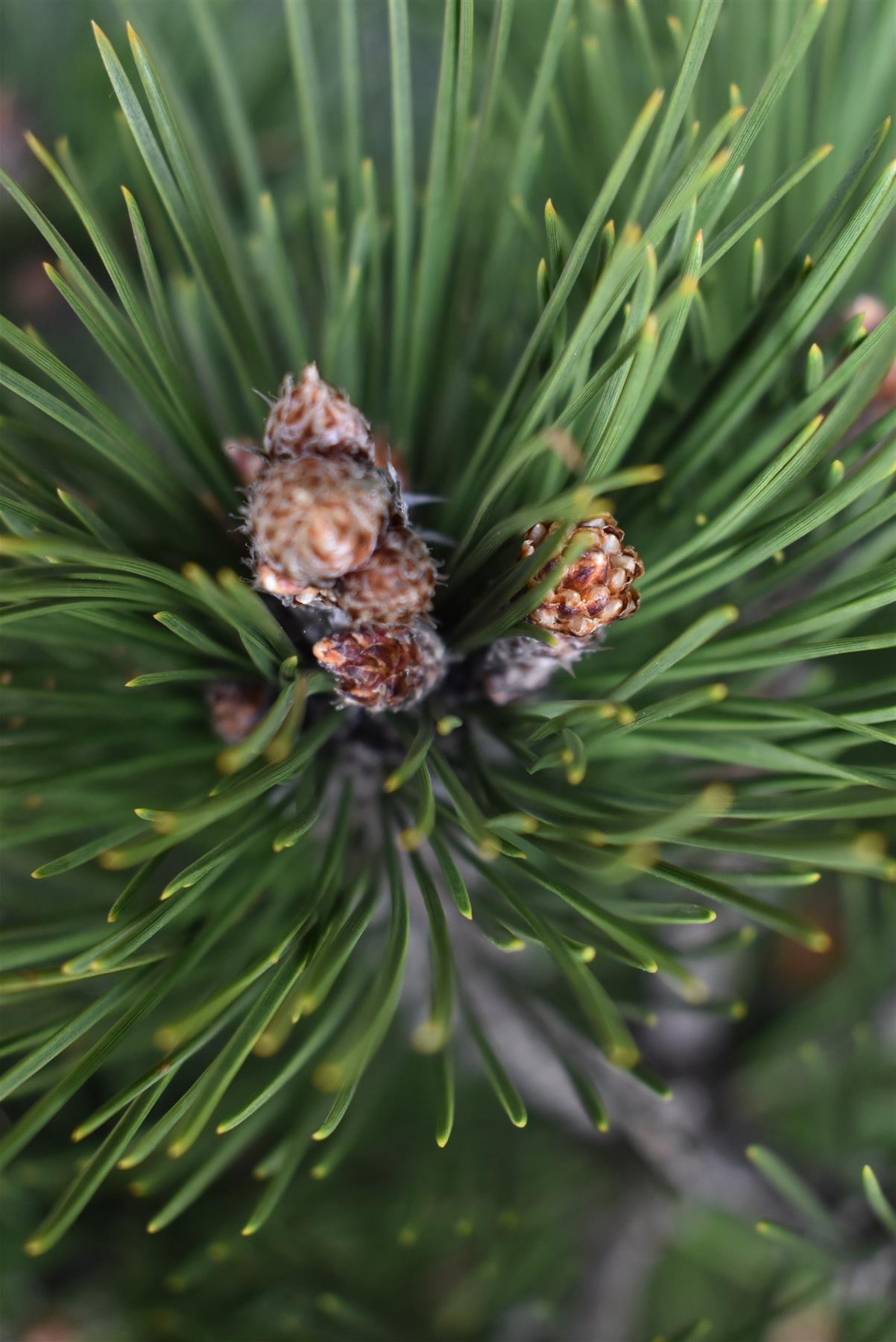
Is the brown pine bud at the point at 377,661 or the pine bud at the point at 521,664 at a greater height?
the brown pine bud at the point at 377,661

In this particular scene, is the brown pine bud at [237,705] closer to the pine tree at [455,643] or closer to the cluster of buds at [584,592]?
the pine tree at [455,643]

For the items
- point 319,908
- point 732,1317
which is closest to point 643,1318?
point 732,1317

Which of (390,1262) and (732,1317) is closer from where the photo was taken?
(390,1262)

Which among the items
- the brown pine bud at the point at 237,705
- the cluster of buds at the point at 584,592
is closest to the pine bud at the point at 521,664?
the cluster of buds at the point at 584,592

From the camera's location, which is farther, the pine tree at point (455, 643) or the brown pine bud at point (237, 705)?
the brown pine bud at point (237, 705)

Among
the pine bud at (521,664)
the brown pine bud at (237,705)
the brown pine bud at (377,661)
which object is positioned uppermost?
the brown pine bud at (237,705)

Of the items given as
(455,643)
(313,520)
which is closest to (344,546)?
(313,520)

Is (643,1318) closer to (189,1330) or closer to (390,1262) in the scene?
(390,1262)
